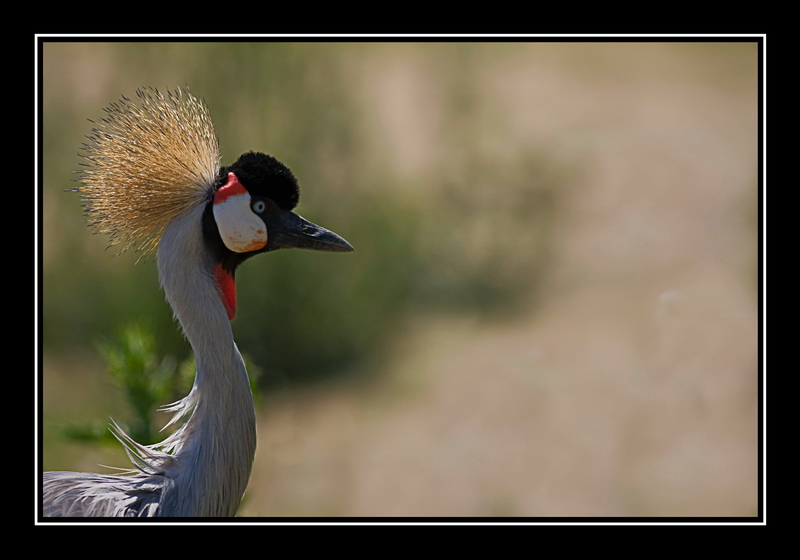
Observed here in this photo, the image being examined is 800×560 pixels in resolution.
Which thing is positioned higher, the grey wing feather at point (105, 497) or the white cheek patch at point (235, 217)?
the white cheek patch at point (235, 217)

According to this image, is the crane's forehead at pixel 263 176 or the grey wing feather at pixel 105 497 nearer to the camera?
the grey wing feather at pixel 105 497

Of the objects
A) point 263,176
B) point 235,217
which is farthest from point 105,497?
point 263,176

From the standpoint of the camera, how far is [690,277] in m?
5.65

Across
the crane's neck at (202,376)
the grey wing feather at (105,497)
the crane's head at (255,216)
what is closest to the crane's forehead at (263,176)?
the crane's head at (255,216)

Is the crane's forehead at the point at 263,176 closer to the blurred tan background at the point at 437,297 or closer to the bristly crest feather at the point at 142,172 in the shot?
the bristly crest feather at the point at 142,172

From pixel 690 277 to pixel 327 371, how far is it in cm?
284

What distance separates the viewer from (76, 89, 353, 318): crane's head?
68.1 inches

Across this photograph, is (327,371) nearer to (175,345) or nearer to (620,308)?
(175,345)

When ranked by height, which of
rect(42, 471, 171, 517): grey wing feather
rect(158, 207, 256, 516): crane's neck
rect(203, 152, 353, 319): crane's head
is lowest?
rect(42, 471, 171, 517): grey wing feather

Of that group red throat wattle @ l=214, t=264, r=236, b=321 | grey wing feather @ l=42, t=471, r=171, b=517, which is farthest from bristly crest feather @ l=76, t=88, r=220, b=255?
grey wing feather @ l=42, t=471, r=171, b=517

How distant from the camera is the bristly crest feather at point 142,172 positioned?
5.67 ft

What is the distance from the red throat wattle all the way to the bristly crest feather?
17 centimetres

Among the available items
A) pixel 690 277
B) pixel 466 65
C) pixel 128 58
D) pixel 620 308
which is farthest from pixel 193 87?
pixel 690 277

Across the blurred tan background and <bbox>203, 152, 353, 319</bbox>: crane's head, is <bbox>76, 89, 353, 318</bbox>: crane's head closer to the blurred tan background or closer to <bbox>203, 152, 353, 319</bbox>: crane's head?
<bbox>203, 152, 353, 319</bbox>: crane's head
